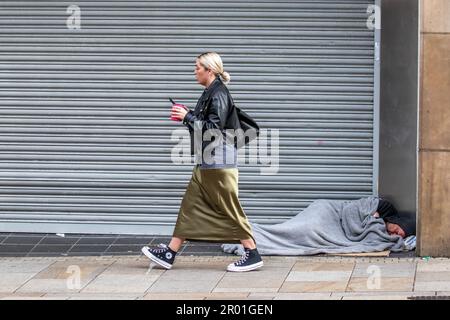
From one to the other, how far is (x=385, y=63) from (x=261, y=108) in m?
1.33

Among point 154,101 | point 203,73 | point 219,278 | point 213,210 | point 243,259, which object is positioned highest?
point 203,73

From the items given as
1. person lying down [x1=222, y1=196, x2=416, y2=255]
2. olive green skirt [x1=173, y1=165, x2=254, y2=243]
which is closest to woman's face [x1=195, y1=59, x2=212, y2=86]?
olive green skirt [x1=173, y1=165, x2=254, y2=243]

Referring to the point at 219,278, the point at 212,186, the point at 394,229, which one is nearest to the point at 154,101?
the point at 212,186

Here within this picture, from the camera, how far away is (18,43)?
40.1 feet

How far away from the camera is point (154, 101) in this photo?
12141mm

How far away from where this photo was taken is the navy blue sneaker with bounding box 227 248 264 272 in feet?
34.3

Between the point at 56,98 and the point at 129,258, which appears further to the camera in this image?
the point at 56,98

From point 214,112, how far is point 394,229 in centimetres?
248

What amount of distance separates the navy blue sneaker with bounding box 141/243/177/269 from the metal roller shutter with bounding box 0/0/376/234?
1.59 m

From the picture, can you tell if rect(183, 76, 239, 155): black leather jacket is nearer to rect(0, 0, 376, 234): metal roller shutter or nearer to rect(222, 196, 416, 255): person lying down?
rect(222, 196, 416, 255): person lying down

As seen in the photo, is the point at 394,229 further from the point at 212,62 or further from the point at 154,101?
the point at 154,101

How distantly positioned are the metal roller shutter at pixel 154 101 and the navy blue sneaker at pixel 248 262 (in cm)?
160

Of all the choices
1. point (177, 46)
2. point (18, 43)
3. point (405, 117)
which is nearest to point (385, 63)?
point (405, 117)

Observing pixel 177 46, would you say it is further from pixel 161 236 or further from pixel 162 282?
pixel 162 282
